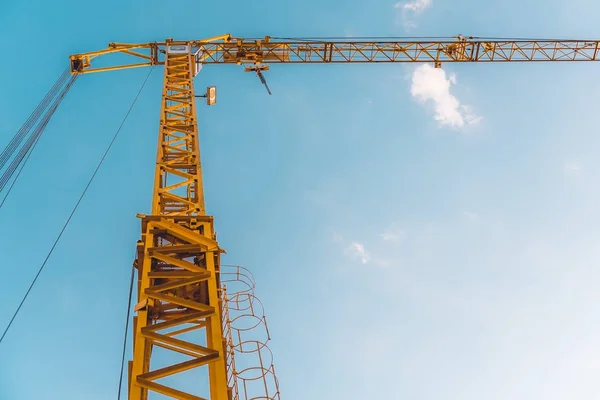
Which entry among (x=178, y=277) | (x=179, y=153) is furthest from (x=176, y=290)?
(x=179, y=153)

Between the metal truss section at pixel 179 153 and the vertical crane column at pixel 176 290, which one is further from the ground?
the metal truss section at pixel 179 153

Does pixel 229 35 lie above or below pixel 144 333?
above

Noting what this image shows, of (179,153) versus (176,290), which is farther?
(179,153)

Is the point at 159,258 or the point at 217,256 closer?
the point at 159,258

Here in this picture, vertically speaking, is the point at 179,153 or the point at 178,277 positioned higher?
the point at 179,153

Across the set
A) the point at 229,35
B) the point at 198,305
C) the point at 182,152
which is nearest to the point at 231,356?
the point at 198,305

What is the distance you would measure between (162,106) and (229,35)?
1470cm

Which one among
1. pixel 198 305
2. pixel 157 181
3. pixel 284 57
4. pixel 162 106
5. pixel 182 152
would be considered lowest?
pixel 198 305

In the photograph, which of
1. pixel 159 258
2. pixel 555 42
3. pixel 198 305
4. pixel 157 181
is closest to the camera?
pixel 198 305

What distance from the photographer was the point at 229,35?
105ft

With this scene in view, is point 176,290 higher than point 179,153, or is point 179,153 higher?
point 179,153

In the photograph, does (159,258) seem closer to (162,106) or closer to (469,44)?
(162,106)

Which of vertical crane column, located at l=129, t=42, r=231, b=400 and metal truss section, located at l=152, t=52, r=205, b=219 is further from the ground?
metal truss section, located at l=152, t=52, r=205, b=219

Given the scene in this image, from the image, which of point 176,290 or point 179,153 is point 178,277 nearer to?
point 176,290
